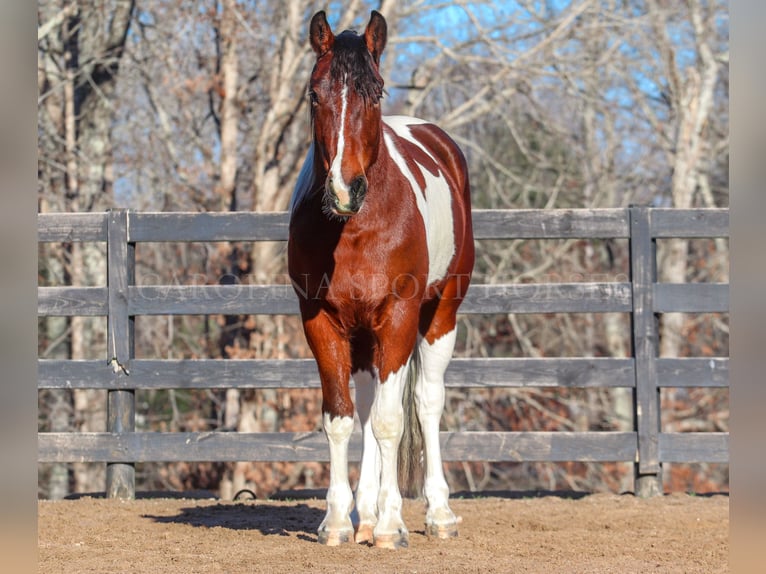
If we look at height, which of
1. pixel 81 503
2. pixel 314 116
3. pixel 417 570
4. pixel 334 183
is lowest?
pixel 81 503

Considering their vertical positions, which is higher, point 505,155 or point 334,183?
point 505,155

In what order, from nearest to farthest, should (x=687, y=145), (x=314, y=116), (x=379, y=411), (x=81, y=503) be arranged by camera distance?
(x=314, y=116)
(x=379, y=411)
(x=81, y=503)
(x=687, y=145)

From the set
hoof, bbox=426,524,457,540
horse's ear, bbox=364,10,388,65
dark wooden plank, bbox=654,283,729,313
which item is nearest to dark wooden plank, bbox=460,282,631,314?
dark wooden plank, bbox=654,283,729,313

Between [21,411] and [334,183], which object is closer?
[21,411]

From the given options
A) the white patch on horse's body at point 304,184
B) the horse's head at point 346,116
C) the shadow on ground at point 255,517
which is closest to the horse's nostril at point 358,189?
the horse's head at point 346,116

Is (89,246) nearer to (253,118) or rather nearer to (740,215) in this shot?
(253,118)

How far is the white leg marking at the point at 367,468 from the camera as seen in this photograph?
13.9ft

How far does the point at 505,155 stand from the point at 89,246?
690cm

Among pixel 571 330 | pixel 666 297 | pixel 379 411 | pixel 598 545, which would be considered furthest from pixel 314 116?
pixel 571 330

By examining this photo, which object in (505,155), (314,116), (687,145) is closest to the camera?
(314,116)

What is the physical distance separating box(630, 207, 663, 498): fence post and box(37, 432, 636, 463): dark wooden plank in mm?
120

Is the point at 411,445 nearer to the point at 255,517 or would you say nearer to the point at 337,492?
the point at 337,492

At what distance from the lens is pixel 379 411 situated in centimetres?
409

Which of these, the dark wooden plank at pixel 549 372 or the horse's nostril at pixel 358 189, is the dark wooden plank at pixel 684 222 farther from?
the horse's nostril at pixel 358 189
